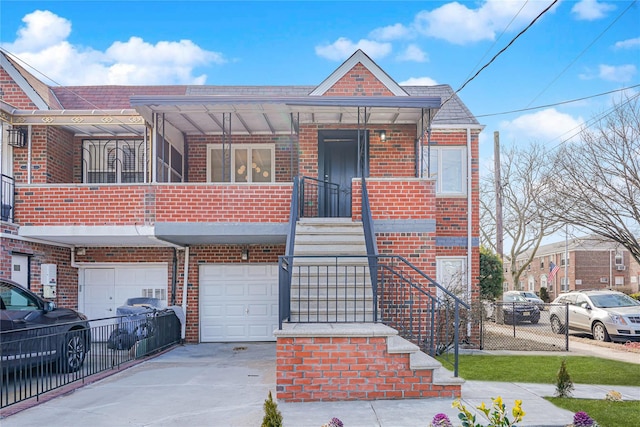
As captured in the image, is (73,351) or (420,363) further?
(73,351)

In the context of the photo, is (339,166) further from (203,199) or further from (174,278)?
(174,278)

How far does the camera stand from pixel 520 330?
1485 centimetres

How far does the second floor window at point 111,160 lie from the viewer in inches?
548

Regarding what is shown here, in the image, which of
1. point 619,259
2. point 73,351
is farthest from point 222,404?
point 619,259

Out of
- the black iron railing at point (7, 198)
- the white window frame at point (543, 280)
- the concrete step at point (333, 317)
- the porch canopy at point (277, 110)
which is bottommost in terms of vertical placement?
the white window frame at point (543, 280)

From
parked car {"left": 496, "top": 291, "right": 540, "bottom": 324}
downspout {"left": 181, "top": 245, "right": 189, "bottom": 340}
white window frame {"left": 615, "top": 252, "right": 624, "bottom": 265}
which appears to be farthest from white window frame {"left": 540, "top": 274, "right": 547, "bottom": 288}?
downspout {"left": 181, "top": 245, "right": 189, "bottom": 340}

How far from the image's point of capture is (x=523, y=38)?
32.6ft

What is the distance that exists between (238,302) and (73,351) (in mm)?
5255

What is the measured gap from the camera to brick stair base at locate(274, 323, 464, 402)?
6.83m

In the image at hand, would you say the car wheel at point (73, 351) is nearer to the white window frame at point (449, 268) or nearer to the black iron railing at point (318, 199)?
the black iron railing at point (318, 199)

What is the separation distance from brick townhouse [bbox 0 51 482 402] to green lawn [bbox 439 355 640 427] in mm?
1712

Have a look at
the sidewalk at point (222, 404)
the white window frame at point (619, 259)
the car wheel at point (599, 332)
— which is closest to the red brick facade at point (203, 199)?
the sidewalk at point (222, 404)

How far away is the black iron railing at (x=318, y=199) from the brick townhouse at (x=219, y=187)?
0.11ft

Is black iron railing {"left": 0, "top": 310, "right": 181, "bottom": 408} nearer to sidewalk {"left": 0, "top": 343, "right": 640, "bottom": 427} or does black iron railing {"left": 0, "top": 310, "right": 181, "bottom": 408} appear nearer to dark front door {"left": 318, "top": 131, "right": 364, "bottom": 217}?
sidewalk {"left": 0, "top": 343, "right": 640, "bottom": 427}
